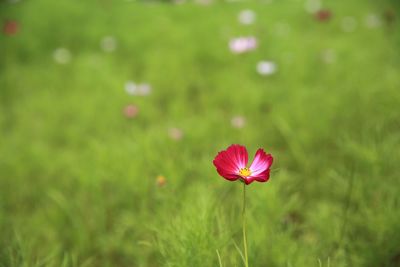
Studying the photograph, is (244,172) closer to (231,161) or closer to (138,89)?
(231,161)

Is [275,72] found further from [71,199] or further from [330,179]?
[71,199]

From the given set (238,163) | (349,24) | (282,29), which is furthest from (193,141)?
(349,24)

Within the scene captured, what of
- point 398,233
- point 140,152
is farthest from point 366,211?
point 140,152

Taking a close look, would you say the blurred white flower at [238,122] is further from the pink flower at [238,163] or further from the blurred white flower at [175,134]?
the pink flower at [238,163]

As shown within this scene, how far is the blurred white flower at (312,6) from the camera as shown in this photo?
11.5 ft

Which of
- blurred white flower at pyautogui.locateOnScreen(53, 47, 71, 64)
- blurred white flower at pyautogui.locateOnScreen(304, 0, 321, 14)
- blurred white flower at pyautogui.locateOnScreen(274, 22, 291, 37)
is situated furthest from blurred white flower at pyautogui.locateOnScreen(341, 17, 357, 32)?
blurred white flower at pyautogui.locateOnScreen(53, 47, 71, 64)

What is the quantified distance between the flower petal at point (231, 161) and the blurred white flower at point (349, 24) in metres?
2.81

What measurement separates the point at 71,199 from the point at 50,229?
0.16m

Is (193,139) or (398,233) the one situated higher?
(398,233)

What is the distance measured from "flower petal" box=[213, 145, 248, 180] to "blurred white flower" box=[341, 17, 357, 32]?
2.81 meters

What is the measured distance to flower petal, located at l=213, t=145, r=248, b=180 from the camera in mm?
696

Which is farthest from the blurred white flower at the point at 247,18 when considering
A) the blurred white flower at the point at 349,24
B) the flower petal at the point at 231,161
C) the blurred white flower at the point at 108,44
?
the flower petal at the point at 231,161

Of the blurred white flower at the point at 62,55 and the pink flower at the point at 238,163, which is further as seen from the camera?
the blurred white flower at the point at 62,55

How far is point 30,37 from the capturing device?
2916 mm
